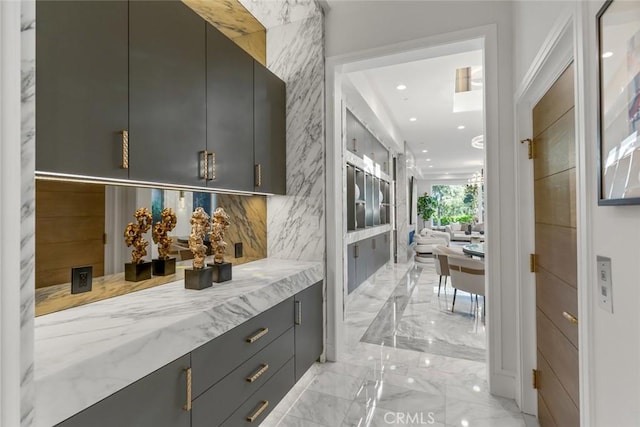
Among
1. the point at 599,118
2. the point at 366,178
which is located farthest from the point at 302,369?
the point at 366,178

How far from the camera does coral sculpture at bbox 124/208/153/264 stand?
1810 millimetres

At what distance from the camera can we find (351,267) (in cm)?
506

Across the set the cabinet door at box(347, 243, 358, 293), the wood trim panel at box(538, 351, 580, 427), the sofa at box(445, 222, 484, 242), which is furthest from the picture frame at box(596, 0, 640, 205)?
the sofa at box(445, 222, 484, 242)

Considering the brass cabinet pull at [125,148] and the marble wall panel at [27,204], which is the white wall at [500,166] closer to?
the brass cabinet pull at [125,148]

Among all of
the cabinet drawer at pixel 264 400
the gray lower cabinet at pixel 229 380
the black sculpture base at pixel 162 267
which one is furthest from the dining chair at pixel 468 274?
the black sculpture base at pixel 162 267

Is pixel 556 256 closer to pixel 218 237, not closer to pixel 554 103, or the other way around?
pixel 554 103

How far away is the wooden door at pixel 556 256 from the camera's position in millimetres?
1436

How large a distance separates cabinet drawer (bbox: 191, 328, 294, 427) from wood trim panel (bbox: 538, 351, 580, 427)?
1.51 meters

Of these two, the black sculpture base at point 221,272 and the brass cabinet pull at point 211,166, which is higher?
the brass cabinet pull at point 211,166

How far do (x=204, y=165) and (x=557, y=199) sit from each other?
6.29ft

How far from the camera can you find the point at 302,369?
237cm

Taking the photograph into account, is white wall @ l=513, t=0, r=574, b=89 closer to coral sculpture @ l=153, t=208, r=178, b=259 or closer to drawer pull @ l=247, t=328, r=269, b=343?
drawer pull @ l=247, t=328, r=269, b=343

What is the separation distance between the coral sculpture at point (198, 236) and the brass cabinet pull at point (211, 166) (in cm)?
24

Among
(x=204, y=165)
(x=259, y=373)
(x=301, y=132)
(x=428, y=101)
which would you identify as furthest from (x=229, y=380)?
(x=428, y=101)
